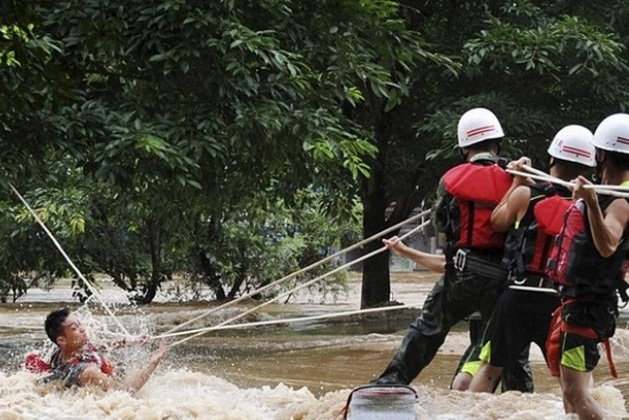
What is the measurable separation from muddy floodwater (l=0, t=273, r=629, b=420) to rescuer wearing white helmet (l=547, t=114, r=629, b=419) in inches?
32.9

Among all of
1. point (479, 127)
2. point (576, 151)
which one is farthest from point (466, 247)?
point (576, 151)

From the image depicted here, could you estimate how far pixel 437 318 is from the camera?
801 centimetres

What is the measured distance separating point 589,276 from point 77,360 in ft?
13.2

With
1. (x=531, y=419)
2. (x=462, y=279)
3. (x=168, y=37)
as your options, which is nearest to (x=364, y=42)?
(x=168, y=37)

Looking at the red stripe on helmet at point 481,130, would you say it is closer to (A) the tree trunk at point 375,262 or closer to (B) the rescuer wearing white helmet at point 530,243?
(B) the rescuer wearing white helmet at point 530,243

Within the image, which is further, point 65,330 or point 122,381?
point 122,381

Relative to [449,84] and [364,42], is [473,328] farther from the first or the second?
[449,84]

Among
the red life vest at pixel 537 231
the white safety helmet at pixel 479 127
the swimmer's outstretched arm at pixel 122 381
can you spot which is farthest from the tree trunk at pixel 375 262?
the red life vest at pixel 537 231

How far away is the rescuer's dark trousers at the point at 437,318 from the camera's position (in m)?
7.94

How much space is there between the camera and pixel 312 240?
23203 mm

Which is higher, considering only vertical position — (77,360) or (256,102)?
(256,102)

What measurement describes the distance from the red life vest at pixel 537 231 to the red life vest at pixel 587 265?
891 mm

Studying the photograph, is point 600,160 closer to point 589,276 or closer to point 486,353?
point 589,276

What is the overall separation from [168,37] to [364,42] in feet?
8.71
